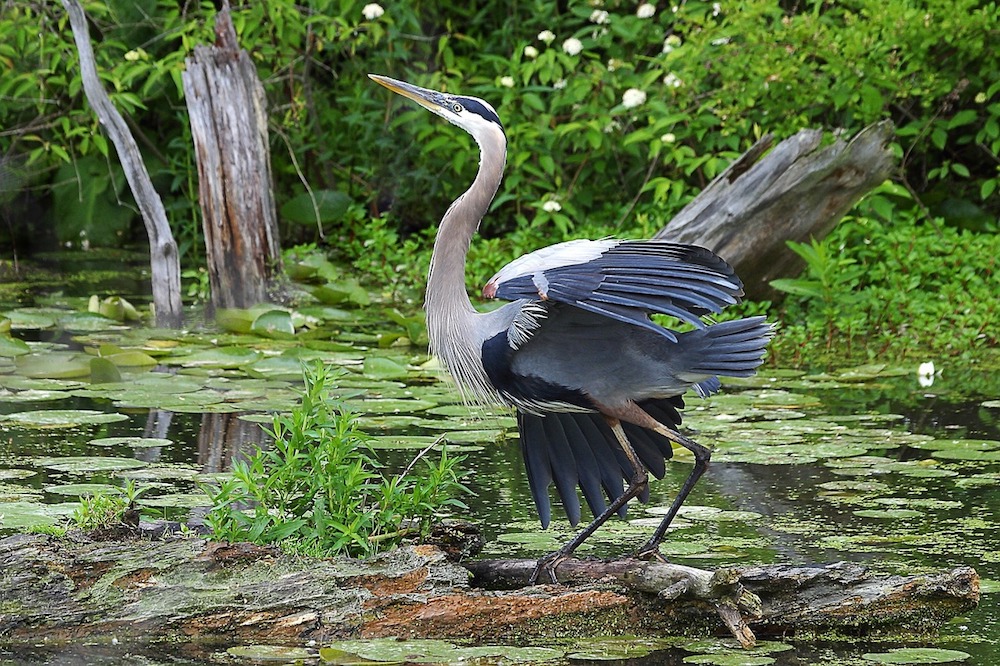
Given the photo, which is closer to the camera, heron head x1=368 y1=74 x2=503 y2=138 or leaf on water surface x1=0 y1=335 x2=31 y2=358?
heron head x1=368 y1=74 x2=503 y2=138

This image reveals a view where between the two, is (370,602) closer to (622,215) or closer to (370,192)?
(622,215)

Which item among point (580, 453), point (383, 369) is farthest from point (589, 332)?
point (383, 369)

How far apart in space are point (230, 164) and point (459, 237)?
13.5 ft

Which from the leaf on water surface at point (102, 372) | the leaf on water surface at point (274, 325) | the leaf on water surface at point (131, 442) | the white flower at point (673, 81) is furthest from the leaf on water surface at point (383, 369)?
the white flower at point (673, 81)

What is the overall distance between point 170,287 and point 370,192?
2.71 metres

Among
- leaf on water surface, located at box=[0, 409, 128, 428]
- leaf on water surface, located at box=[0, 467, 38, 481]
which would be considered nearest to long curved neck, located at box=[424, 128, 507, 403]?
leaf on water surface, located at box=[0, 467, 38, 481]

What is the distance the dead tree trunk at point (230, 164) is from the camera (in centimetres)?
724

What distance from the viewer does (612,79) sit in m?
8.43

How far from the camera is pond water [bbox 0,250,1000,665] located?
3432mm

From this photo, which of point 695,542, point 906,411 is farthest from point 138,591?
point 906,411

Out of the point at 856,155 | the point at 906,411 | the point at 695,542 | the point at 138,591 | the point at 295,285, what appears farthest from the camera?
the point at 295,285

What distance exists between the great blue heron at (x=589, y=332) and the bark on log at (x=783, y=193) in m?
3.10

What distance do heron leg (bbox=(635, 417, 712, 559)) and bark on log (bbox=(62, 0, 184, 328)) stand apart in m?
4.18

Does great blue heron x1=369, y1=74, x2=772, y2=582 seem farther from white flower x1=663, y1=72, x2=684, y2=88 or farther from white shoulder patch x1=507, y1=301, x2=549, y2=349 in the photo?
white flower x1=663, y1=72, x2=684, y2=88
